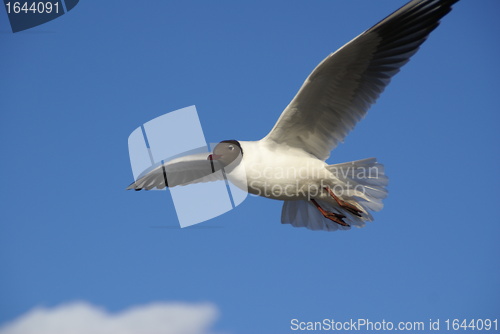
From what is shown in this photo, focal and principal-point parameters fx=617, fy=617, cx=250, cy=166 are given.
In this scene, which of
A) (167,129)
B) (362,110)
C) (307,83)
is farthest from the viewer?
(167,129)

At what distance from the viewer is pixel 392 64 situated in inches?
223

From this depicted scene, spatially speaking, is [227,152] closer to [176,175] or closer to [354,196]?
[176,175]

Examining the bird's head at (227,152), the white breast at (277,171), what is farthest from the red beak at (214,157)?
the white breast at (277,171)

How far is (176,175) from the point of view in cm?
696

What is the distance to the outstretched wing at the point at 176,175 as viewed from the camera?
6.74 metres

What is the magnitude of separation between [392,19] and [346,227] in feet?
7.69

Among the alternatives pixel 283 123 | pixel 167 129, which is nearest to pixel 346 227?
pixel 283 123

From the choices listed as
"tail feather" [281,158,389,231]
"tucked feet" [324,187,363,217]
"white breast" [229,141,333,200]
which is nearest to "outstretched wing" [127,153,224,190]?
"white breast" [229,141,333,200]

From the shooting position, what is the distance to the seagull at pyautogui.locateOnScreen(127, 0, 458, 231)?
5484 millimetres

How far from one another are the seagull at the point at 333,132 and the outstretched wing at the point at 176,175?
0.99ft

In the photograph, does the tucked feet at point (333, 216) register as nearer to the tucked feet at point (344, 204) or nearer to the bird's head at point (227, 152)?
the tucked feet at point (344, 204)

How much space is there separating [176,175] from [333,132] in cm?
196

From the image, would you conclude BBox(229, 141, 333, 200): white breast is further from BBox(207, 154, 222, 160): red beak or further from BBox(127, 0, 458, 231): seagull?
BBox(207, 154, 222, 160): red beak

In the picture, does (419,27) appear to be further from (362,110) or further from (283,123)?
(283,123)
